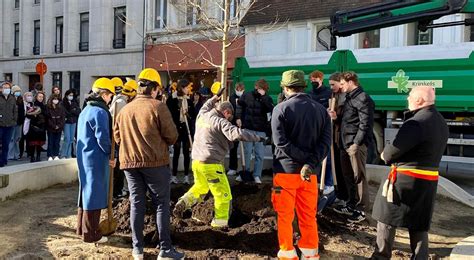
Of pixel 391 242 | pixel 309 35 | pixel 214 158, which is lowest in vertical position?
pixel 391 242

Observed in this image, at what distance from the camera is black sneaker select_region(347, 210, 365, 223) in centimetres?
673

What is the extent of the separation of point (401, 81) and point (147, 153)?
7.72 meters

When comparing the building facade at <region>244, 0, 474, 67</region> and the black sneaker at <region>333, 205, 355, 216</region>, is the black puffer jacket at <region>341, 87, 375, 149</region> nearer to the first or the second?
the black sneaker at <region>333, 205, 355, 216</region>

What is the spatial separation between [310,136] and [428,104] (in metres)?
1.14

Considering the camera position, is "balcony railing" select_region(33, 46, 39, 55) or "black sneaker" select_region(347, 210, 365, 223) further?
"balcony railing" select_region(33, 46, 39, 55)

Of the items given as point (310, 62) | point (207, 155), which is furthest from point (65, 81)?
point (207, 155)

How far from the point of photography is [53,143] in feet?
40.5

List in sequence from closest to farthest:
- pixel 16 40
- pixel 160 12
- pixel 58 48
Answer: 1. pixel 160 12
2. pixel 58 48
3. pixel 16 40

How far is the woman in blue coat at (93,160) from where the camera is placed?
5.40 m

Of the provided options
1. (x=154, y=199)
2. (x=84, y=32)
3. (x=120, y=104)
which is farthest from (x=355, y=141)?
(x=84, y=32)

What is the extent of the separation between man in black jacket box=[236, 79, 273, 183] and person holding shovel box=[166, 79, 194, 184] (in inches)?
37.3

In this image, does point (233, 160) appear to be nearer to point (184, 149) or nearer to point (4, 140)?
point (184, 149)

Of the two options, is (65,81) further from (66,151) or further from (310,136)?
(310,136)

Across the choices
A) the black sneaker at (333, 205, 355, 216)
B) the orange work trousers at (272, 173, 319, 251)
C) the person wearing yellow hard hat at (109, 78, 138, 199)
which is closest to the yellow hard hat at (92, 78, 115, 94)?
the person wearing yellow hard hat at (109, 78, 138, 199)
